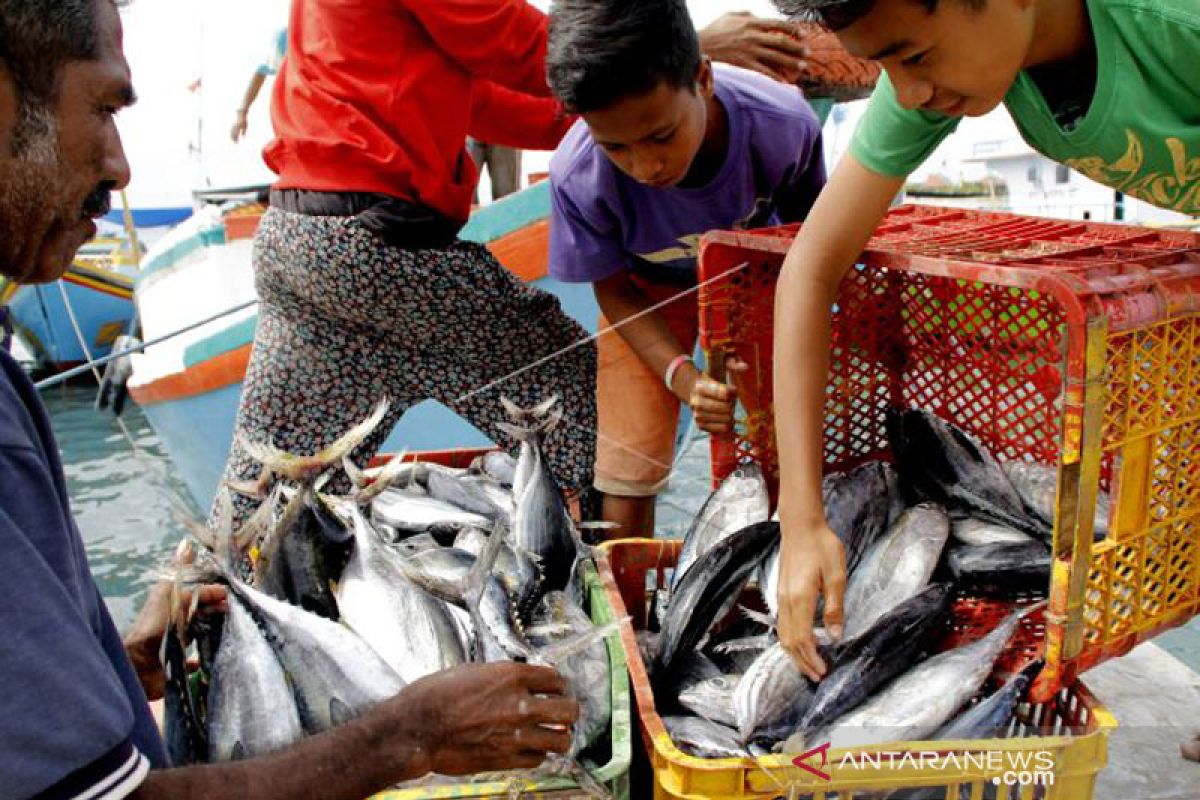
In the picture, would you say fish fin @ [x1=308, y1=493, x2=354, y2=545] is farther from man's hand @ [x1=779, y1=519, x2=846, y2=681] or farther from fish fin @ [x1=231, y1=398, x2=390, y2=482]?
man's hand @ [x1=779, y1=519, x2=846, y2=681]

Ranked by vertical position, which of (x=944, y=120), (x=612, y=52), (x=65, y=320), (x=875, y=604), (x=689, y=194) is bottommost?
(x=65, y=320)

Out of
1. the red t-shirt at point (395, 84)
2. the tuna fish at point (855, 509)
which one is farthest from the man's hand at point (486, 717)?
the red t-shirt at point (395, 84)

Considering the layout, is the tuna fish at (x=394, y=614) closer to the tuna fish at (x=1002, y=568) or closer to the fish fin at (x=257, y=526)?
the fish fin at (x=257, y=526)

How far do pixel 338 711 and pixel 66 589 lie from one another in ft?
2.61

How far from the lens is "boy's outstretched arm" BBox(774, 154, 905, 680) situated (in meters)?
1.85

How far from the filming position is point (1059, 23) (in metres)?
1.61

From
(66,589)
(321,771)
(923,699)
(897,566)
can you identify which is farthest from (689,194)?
(66,589)

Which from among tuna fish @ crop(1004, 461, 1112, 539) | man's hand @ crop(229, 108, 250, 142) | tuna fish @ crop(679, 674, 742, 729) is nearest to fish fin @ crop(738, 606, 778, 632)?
tuna fish @ crop(679, 674, 742, 729)

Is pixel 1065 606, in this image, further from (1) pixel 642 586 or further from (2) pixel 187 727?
(2) pixel 187 727

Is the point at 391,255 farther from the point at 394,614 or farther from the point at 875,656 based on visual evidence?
the point at 875,656

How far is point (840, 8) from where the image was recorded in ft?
5.03

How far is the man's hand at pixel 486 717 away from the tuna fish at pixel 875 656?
489 millimetres

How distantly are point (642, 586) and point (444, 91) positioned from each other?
5.35ft

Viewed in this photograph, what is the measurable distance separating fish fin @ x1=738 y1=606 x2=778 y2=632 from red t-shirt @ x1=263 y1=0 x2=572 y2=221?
1.67 m
